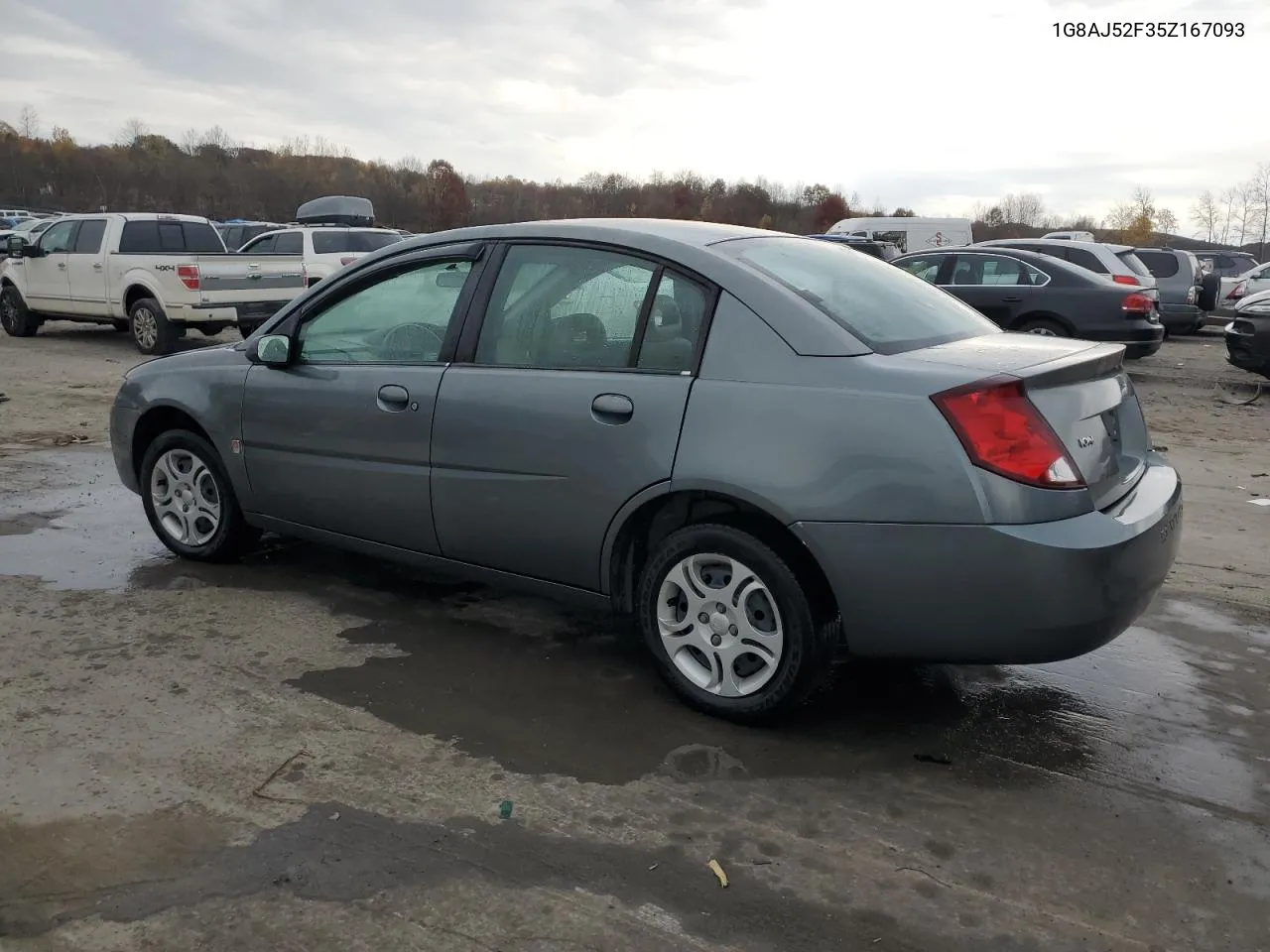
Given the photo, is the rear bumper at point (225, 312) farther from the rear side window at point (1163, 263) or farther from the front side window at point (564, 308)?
the rear side window at point (1163, 263)

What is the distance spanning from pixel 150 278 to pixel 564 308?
1162cm

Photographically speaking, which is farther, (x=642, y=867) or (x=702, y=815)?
(x=702, y=815)

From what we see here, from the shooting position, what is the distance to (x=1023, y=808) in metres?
3.01

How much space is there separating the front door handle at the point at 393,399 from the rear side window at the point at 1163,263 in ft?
58.3

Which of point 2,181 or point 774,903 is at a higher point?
point 2,181

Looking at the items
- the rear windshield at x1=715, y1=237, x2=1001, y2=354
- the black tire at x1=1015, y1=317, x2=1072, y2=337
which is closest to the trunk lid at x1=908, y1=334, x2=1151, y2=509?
the rear windshield at x1=715, y1=237, x2=1001, y2=354

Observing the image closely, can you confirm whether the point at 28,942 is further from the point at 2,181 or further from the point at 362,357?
the point at 2,181

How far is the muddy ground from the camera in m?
2.51

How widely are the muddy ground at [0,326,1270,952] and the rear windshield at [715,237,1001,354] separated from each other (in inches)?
51.0

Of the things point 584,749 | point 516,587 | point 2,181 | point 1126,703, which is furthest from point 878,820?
point 2,181

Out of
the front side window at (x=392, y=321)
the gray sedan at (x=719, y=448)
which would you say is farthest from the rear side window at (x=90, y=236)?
the front side window at (x=392, y=321)

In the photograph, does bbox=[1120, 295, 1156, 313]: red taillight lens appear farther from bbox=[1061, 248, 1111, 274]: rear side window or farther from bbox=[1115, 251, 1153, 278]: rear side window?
bbox=[1115, 251, 1153, 278]: rear side window

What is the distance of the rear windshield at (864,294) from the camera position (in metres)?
3.51

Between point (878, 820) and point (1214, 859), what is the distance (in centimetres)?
87
